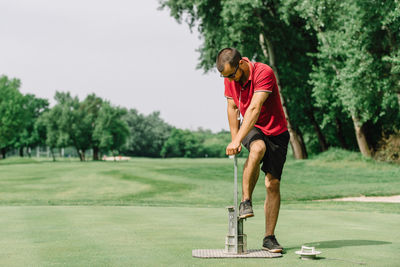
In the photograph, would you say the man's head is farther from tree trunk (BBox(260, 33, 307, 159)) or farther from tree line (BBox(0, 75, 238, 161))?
tree line (BBox(0, 75, 238, 161))

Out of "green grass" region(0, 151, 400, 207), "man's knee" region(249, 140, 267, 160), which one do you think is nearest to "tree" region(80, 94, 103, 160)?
"green grass" region(0, 151, 400, 207)

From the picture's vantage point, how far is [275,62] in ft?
101

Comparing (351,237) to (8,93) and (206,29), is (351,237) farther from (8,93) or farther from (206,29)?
(8,93)

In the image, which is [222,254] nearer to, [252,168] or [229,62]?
[252,168]

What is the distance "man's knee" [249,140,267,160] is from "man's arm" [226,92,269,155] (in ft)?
0.70

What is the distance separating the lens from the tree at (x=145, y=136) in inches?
4446

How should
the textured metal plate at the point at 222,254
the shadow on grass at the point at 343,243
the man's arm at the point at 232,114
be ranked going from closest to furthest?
the textured metal plate at the point at 222,254, the shadow on grass at the point at 343,243, the man's arm at the point at 232,114

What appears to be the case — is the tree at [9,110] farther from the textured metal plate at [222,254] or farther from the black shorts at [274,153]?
the textured metal plate at [222,254]

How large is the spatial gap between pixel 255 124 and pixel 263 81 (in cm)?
51

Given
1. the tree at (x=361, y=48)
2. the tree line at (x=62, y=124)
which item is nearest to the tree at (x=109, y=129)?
the tree line at (x=62, y=124)

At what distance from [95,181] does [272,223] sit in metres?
16.6

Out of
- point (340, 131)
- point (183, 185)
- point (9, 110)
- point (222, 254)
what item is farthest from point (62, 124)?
point (222, 254)

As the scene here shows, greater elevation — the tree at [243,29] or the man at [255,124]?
the tree at [243,29]

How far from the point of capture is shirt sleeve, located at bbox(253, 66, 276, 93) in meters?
4.66
